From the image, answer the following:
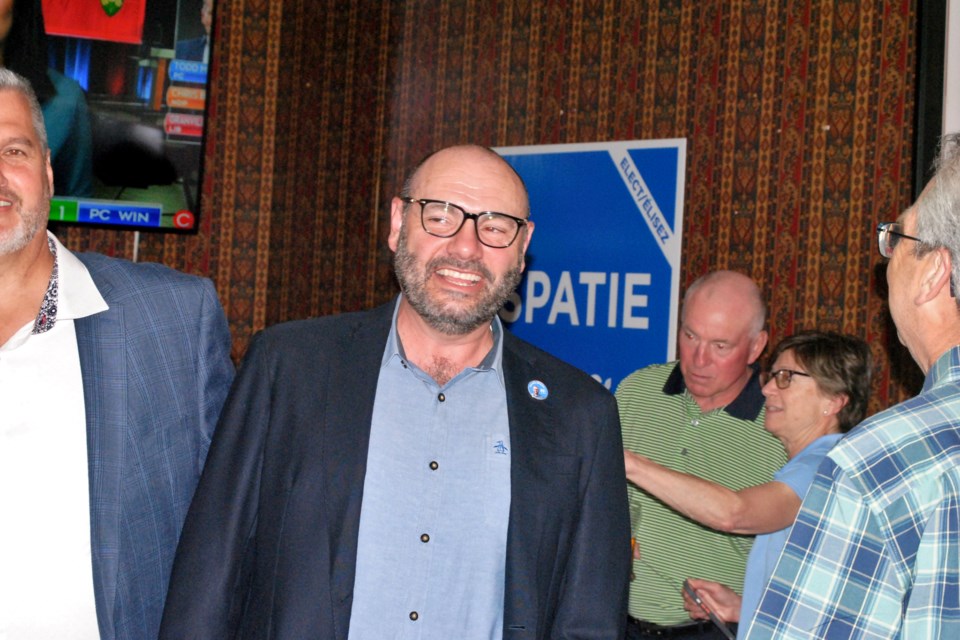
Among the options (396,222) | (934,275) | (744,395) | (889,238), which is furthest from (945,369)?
(744,395)

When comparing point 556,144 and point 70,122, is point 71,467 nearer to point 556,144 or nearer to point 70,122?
point 70,122

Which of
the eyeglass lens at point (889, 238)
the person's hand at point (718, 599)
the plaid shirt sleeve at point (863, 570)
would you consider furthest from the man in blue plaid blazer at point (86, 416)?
the person's hand at point (718, 599)

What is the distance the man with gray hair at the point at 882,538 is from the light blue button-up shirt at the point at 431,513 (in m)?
0.62

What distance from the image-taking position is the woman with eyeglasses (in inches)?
95.6

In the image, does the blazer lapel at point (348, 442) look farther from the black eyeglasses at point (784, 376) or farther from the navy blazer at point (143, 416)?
the black eyeglasses at point (784, 376)

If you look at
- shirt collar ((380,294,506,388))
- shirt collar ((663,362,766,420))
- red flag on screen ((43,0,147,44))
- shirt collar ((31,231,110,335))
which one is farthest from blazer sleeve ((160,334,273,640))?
red flag on screen ((43,0,147,44))

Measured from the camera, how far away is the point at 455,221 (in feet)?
6.42

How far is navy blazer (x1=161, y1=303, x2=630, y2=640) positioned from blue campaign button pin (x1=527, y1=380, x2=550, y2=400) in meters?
0.01

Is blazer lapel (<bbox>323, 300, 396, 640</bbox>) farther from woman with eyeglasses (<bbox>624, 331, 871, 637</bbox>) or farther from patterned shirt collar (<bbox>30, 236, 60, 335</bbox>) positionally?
woman with eyeglasses (<bbox>624, 331, 871, 637</bbox>)

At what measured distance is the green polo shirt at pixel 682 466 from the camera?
296cm

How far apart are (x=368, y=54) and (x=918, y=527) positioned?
500 cm

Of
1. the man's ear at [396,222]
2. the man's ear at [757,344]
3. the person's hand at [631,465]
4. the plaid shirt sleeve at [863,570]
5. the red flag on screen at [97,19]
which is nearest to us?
the plaid shirt sleeve at [863,570]

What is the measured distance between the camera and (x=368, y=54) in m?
5.68

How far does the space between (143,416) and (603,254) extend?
337 cm
